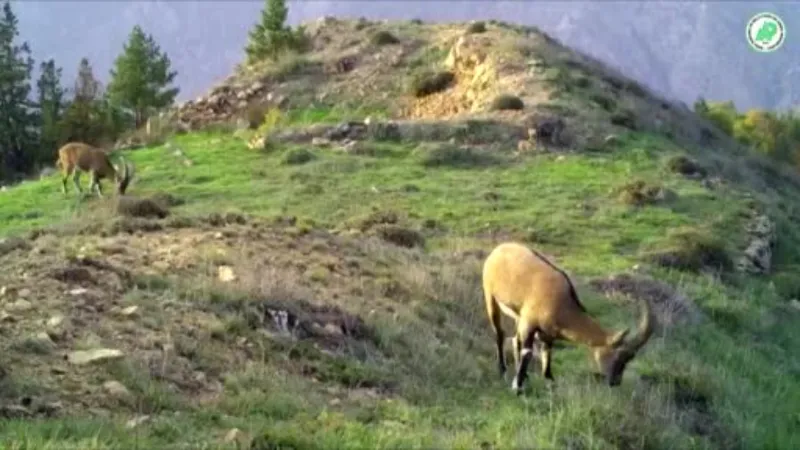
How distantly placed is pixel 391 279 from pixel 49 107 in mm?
37410

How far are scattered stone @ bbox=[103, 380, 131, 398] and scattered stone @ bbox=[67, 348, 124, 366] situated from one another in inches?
16.6

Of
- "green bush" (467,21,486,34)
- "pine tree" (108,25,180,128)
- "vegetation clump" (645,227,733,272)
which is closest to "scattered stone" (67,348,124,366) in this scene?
"vegetation clump" (645,227,733,272)

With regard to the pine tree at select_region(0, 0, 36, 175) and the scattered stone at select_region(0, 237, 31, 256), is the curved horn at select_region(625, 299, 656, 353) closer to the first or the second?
the scattered stone at select_region(0, 237, 31, 256)

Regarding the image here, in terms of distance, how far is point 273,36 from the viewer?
1908 inches

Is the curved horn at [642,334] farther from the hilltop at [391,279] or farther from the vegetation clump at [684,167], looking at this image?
the vegetation clump at [684,167]

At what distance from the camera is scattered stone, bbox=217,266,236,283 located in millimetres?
13627

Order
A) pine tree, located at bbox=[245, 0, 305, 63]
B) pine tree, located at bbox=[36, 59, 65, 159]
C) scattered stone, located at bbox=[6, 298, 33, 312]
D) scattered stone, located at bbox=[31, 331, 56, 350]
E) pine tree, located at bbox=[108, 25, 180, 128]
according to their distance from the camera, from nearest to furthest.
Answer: scattered stone, located at bbox=[31, 331, 56, 350], scattered stone, located at bbox=[6, 298, 33, 312], pine tree, located at bbox=[245, 0, 305, 63], pine tree, located at bbox=[36, 59, 65, 159], pine tree, located at bbox=[108, 25, 180, 128]

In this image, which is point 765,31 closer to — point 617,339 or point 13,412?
point 617,339

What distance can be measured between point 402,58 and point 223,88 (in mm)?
6701

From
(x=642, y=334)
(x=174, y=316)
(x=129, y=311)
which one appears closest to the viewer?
(x=129, y=311)

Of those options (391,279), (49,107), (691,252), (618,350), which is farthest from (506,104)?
(618,350)

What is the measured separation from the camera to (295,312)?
42.7 ft

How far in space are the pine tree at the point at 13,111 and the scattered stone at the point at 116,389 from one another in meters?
40.5

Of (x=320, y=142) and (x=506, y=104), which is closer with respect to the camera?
(x=320, y=142)
